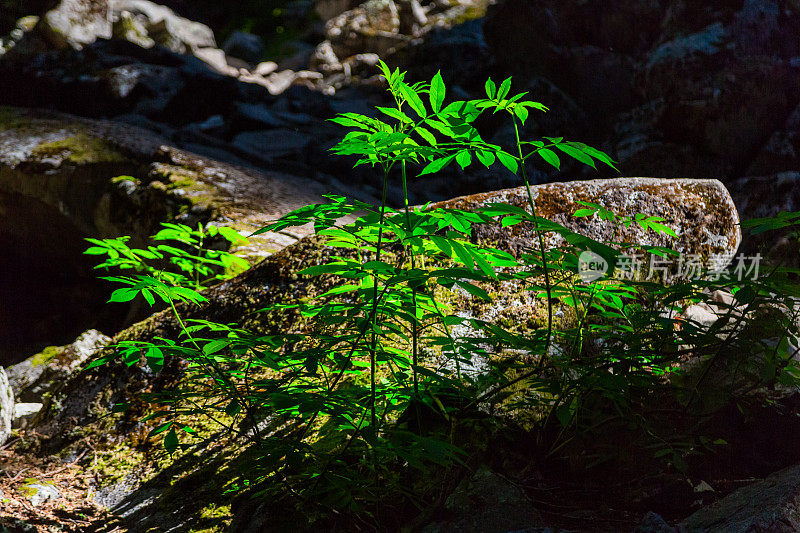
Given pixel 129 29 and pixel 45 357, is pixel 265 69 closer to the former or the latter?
pixel 129 29

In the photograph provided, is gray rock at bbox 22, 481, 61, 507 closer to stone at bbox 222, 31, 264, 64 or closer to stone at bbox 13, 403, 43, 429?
stone at bbox 13, 403, 43, 429

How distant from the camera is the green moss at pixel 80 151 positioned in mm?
4172

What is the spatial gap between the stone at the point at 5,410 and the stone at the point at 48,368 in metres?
0.34

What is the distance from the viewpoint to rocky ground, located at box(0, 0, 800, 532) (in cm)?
125

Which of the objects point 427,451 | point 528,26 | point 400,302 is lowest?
point 427,451

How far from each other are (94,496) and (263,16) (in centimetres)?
1847

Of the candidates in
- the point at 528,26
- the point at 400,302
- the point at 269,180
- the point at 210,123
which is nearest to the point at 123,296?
the point at 400,302

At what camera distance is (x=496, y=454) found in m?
1.34

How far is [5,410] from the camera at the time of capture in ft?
7.26

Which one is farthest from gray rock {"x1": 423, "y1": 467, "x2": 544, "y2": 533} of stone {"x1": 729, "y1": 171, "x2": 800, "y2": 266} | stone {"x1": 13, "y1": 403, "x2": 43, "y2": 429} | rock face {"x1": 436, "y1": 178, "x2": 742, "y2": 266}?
stone {"x1": 729, "y1": 171, "x2": 800, "y2": 266}

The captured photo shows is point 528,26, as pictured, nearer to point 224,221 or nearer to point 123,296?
point 224,221

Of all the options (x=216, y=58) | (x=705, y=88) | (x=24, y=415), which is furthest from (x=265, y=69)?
(x=24, y=415)

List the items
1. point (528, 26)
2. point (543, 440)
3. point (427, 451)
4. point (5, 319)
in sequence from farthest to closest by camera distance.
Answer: point (528, 26) → point (5, 319) → point (543, 440) → point (427, 451)

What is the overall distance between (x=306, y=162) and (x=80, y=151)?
2.29 m
